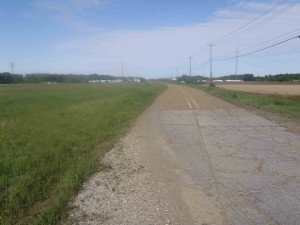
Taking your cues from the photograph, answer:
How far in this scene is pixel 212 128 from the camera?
39.4ft

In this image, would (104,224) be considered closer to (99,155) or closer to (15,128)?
(99,155)

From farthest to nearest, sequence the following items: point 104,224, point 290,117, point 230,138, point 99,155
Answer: point 290,117 → point 230,138 → point 99,155 → point 104,224

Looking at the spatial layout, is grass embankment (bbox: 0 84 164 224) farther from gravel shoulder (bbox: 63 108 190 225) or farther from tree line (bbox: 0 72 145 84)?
tree line (bbox: 0 72 145 84)

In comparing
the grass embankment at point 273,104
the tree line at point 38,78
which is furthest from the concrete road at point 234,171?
the tree line at point 38,78

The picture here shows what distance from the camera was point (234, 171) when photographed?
21.0 feet

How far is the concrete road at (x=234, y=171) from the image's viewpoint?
176 inches

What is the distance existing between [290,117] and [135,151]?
977 cm

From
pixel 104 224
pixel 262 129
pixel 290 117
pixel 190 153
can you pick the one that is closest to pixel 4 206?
pixel 104 224

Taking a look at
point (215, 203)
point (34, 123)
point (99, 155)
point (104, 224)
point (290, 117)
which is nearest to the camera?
point (104, 224)

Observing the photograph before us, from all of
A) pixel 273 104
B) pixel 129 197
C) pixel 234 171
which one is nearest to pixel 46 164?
pixel 129 197

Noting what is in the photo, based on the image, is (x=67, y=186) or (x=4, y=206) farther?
(x=67, y=186)

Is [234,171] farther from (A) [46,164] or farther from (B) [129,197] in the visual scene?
(A) [46,164]

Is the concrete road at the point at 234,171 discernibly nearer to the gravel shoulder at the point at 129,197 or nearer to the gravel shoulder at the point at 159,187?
the gravel shoulder at the point at 159,187

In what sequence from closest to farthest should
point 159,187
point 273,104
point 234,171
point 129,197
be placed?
point 129,197 < point 159,187 < point 234,171 < point 273,104
